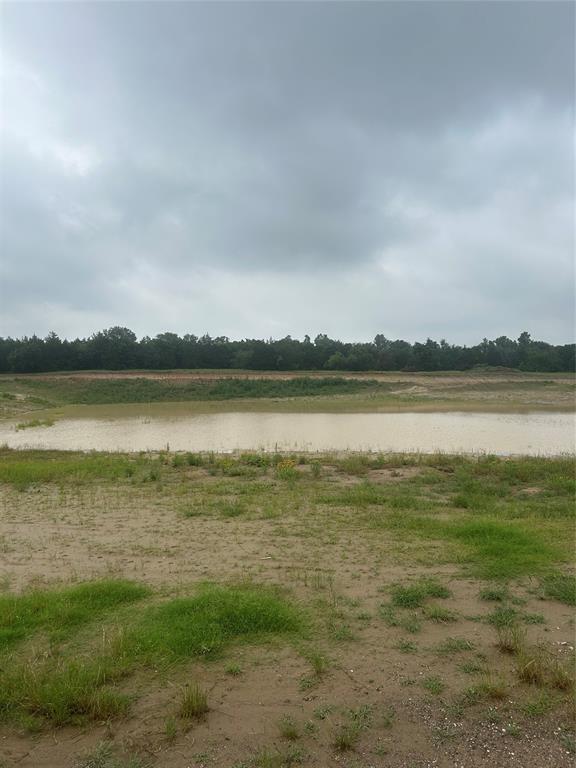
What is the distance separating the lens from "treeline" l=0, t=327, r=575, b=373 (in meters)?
71.0

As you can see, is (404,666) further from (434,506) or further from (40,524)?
(40,524)

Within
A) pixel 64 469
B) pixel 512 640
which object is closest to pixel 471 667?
pixel 512 640

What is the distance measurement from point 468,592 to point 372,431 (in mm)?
18722

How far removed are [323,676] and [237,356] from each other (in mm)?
76979

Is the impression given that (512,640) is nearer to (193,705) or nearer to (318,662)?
(318,662)

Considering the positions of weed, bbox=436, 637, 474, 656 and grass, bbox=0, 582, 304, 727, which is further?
weed, bbox=436, 637, 474, 656

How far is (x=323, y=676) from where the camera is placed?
13.0 ft

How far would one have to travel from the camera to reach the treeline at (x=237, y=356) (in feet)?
233

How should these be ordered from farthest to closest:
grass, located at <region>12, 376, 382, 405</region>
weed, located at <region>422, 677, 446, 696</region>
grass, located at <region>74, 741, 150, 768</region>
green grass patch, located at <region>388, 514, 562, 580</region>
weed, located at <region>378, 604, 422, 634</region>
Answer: grass, located at <region>12, 376, 382, 405</region>, green grass patch, located at <region>388, 514, 562, 580</region>, weed, located at <region>378, 604, 422, 634</region>, weed, located at <region>422, 677, 446, 696</region>, grass, located at <region>74, 741, 150, 768</region>

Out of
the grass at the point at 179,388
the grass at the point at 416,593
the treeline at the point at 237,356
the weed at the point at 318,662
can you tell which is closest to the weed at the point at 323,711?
the weed at the point at 318,662

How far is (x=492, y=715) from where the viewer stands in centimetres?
347

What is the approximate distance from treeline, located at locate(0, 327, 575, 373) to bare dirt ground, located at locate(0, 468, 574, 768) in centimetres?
6815

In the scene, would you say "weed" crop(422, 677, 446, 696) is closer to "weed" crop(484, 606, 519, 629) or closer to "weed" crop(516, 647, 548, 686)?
"weed" crop(516, 647, 548, 686)

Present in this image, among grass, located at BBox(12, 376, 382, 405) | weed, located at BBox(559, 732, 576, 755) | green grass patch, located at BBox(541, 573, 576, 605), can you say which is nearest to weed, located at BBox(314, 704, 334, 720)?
weed, located at BBox(559, 732, 576, 755)
